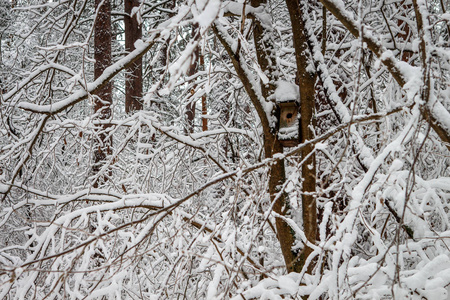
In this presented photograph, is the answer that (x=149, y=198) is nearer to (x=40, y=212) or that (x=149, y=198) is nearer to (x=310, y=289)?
(x=310, y=289)

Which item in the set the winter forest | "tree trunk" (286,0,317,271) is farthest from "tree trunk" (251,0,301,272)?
"tree trunk" (286,0,317,271)

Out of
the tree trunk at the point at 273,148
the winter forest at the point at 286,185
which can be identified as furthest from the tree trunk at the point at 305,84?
the tree trunk at the point at 273,148

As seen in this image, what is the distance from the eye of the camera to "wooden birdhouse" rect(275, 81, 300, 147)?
8.45ft

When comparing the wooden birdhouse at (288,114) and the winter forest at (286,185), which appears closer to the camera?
the winter forest at (286,185)

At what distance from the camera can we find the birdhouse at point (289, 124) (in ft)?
8.48

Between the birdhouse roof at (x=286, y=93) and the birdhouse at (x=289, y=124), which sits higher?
the birdhouse roof at (x=286, y=93)

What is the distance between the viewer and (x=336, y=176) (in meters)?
3.74

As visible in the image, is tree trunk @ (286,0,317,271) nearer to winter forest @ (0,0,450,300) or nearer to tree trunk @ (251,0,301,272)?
winter forest @ (0,0,450,300)

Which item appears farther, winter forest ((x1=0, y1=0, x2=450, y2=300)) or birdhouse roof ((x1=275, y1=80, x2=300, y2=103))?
birdhouse roof ((x1=275, y1=80, x2=300, y2=103))

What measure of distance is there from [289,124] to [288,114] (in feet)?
0.24

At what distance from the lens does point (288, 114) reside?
103 inches

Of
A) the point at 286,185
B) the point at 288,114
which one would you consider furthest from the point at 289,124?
the point at 286,185

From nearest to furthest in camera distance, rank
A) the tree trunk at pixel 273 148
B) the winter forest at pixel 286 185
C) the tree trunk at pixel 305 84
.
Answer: the winter forest at pixel 286 185
the tree trunk at pixel 305 84
the tree trunk at pixel 273 148

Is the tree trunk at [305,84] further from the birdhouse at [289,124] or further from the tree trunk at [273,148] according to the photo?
the tree trunk at [273,148]
